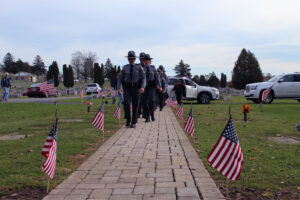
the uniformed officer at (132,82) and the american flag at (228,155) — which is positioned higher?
the uniformed officer at (132,82)

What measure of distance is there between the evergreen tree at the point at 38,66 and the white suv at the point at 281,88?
13058 centimetres

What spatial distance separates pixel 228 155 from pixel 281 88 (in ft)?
61.9

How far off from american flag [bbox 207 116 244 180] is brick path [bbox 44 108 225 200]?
10.7 inches

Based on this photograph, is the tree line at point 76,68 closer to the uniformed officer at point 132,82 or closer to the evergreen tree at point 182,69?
the evergreen tree at point 182,69

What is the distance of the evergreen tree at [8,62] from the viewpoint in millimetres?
134500

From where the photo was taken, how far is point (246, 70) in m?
87.6

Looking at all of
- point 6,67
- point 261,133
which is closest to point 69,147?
point 261,133

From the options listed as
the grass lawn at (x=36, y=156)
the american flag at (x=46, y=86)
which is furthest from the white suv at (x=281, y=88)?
the american flag at (x=46, y=86)

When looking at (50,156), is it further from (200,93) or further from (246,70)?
(246,70)

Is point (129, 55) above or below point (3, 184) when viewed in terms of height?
above

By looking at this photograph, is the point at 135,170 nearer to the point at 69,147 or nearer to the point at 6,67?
the point at 69,147

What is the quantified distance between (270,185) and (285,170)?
0.85 metres

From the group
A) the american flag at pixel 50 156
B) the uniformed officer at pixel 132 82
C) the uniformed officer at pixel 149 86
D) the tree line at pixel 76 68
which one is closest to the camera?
the american flag at pixel 50 156

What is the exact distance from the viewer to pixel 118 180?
4.23 m
